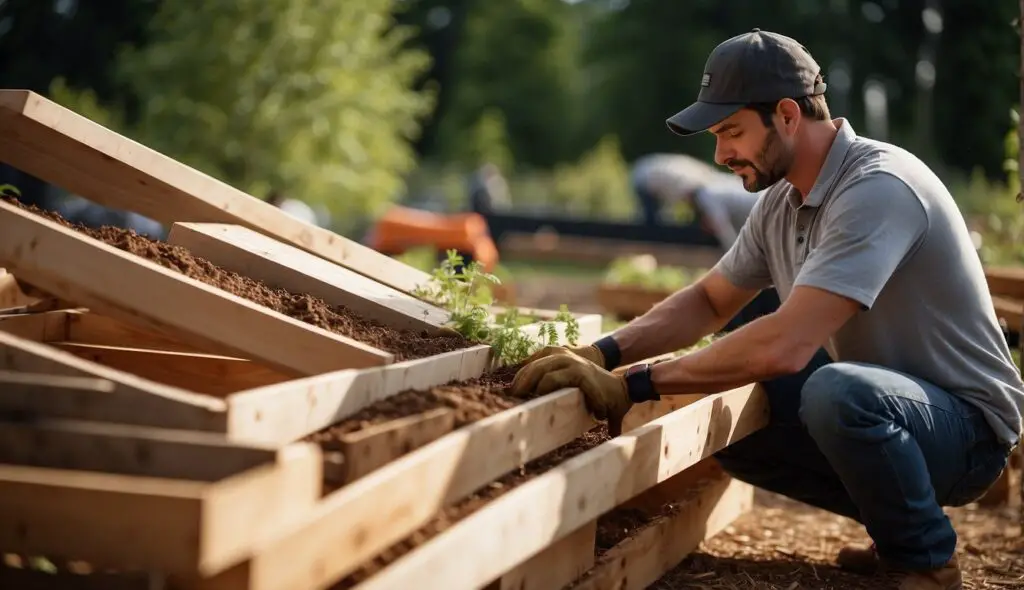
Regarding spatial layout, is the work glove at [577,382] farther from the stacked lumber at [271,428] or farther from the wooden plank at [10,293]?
the wooden plank at [10,293]

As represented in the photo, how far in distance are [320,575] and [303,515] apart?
13 cm

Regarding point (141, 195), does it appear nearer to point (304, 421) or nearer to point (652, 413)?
point (304, 421)

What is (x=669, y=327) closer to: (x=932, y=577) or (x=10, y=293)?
(x=932, y=577)

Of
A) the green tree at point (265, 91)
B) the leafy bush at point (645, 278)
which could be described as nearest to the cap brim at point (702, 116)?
the leafy bush at point (645, 278)

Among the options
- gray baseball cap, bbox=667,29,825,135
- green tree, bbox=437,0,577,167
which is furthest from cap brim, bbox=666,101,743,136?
green tree, bbox=437,0,577,167

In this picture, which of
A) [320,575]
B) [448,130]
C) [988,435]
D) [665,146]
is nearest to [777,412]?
[988,435]

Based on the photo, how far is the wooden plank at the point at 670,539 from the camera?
3.45m

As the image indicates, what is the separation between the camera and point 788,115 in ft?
12.3

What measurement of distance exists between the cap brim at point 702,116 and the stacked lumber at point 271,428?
3.00 ft

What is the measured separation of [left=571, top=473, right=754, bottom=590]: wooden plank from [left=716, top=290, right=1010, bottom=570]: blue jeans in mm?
640

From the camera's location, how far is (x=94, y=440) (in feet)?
7.76

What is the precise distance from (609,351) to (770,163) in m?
A: 0.92

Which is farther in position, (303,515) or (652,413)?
(652,413)

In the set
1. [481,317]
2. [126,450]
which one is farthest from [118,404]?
[481,317]
